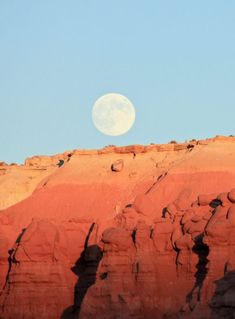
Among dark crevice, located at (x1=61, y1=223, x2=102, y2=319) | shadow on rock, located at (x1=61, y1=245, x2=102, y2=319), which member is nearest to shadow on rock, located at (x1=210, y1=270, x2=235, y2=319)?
dark crevice, located at (x1=61, y1=223, x2=102, y2=319)

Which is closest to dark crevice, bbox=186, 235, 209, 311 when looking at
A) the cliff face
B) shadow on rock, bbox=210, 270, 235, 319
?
the cliff face

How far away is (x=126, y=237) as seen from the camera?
171 ft

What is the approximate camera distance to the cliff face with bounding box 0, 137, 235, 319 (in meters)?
48.8

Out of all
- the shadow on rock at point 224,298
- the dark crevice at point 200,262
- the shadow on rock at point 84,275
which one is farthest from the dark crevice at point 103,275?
the shadow on rock at point 224,298

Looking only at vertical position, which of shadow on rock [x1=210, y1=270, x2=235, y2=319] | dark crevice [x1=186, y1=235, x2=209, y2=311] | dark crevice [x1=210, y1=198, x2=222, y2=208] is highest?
dark crevice [x1=210, y1=198, x2=222, y2=208]

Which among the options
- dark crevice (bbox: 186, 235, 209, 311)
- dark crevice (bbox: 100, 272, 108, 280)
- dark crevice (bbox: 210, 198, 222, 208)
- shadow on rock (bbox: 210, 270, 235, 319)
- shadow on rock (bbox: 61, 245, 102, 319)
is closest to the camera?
shadow on rock (bbox: 210, 270, 235, 319)

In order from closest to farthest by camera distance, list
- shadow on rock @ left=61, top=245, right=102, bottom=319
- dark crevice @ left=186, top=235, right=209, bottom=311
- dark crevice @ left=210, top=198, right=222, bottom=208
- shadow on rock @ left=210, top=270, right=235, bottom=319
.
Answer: shadow on rock @ left=210, top=270, right=235, bottom=319, dark crevice @ left=186, top=235, right=209, bottom=311, dark crevice @ left=210, top=198, right=222, bottom=208, shadow on rock @ left=61, top=245, right=102, bottom=319

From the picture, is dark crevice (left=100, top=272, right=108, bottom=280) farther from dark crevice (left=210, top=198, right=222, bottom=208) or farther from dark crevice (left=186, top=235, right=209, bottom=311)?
dark crevice (left=210, top=198, right=222, bottom=208)

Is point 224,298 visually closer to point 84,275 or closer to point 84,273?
point 84,275

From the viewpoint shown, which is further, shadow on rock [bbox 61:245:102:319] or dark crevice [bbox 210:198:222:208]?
shadow on rock [bbox 61:245:102:319]

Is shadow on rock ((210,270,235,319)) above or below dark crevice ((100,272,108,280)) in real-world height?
below

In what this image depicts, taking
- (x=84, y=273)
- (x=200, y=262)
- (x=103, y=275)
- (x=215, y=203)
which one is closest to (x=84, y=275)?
(x=84, y=273)

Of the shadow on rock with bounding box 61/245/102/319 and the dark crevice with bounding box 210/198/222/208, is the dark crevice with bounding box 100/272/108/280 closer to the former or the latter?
the shadow on rock with bounding box 61/245/102/319

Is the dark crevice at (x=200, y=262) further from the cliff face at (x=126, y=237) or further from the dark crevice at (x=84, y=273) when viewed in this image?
the dark crevice at (x=84, y=273)
